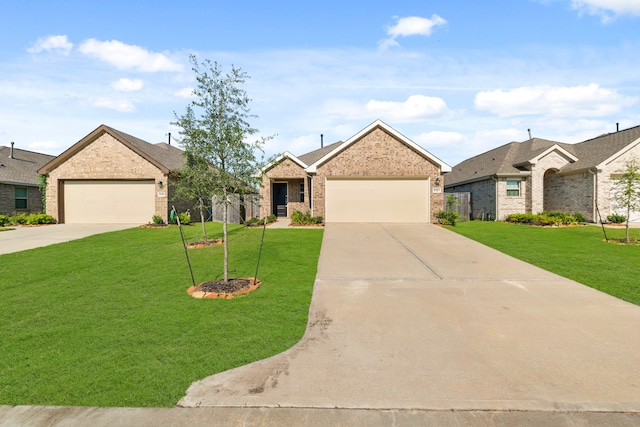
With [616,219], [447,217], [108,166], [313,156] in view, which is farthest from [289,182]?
[616,219]

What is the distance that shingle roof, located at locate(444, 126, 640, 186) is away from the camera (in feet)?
59.0

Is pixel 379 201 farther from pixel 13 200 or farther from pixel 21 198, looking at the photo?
pixel 21 198

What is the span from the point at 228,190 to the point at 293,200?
15.4 meters

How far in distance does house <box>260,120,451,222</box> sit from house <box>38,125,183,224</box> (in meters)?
6.99

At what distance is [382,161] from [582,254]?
10004mm

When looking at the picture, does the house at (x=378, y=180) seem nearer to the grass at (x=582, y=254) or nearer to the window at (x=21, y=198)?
the grass at (x=582, y=254)

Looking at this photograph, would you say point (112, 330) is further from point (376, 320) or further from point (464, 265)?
point (464, 265)

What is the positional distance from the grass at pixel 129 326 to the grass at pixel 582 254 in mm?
5968

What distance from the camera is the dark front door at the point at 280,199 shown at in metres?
22.5

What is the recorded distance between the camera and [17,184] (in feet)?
68.1

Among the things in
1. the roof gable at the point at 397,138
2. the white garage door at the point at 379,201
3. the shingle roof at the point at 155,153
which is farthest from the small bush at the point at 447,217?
the shingle roof at the point at 155,153

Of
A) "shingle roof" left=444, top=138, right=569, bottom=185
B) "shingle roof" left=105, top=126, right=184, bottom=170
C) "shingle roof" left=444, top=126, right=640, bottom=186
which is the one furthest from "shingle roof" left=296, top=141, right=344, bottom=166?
"shingle roof" left=444, top=126, right=640, bottom=186

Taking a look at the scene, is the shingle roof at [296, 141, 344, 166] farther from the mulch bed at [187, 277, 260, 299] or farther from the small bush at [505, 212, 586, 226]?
the mulch bed at [187, 277, 260, 299]

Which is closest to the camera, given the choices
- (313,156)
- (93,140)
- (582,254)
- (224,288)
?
(224,288)
